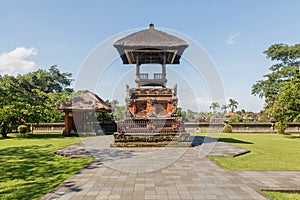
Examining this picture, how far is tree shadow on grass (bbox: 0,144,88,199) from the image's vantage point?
412 centimetres

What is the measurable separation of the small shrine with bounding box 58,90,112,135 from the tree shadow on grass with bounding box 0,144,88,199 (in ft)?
40.3

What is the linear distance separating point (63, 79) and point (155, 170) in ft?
132

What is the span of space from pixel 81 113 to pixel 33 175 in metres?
15.7

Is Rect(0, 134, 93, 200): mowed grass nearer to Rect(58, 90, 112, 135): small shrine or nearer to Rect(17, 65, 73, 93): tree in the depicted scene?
Rect(58, 90, 112, 135): small shrine

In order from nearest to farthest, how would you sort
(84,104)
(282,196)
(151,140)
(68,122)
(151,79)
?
(282,196) → (151,140) → (151,79) → (68,122) → (84,104)

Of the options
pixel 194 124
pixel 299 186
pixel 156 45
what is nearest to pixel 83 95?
pixel 156 45

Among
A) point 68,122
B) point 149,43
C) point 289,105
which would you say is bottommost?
point 68,122

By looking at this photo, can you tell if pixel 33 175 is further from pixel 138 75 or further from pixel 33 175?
pixel 138 75

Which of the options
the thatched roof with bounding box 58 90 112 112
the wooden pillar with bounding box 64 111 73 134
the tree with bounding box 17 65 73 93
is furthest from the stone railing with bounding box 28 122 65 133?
the tree with bounding box 17 65 73 93

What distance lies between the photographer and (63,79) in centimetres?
4103

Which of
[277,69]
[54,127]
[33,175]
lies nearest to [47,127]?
[54,127]

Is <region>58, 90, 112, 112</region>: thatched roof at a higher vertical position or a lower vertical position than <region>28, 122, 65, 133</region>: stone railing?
higher

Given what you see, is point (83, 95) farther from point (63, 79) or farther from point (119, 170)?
point (63, 79)

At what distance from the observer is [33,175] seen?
5.39 m
